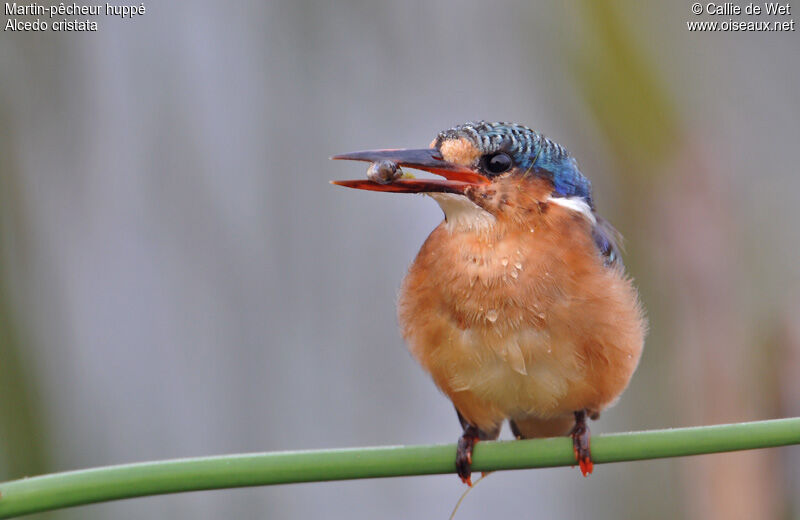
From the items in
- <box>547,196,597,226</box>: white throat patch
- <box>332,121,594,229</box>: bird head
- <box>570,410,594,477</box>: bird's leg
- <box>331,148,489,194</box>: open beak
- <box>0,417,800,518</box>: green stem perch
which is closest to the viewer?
<box>0,417,800,518</box>: green stem perch

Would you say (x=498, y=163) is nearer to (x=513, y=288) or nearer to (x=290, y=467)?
(x=513, y=288)

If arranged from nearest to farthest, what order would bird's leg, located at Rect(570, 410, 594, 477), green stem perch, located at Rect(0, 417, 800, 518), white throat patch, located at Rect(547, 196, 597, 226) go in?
1. green stem perch, located at Rect(0, 417, 800, 518)
2. bird's leg, located at Rect(570, 410, 594, 477)
3. white throat patch, located at Rect(547, 196, 597, 226)

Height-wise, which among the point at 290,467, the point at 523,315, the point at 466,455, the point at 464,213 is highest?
the point at 464,213

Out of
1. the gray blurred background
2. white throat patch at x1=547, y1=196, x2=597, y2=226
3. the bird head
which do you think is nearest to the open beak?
the bird head

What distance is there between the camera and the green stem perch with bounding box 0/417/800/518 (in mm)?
1099

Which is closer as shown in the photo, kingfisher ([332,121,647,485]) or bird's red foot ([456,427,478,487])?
bird's red foot ([456,427,478,487])

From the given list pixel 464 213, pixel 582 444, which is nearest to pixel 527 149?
pixel 464 213

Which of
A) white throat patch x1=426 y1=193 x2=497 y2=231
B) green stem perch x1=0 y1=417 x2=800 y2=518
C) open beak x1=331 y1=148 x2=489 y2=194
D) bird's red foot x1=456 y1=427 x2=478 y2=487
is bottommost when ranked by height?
bird's red foot x1=456 y1=427 x2=478 y2=487

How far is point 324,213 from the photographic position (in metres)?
2.78

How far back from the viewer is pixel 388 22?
2.70m

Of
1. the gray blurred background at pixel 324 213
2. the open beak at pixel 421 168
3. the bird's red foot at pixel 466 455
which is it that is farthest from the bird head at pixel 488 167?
the bird's red foot at pixel 466 455

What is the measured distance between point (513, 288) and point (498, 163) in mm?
247

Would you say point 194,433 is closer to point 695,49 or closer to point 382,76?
point 382,76

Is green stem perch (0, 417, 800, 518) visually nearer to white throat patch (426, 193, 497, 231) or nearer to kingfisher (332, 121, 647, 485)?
kingfisher (332, 121, 647, 485)
